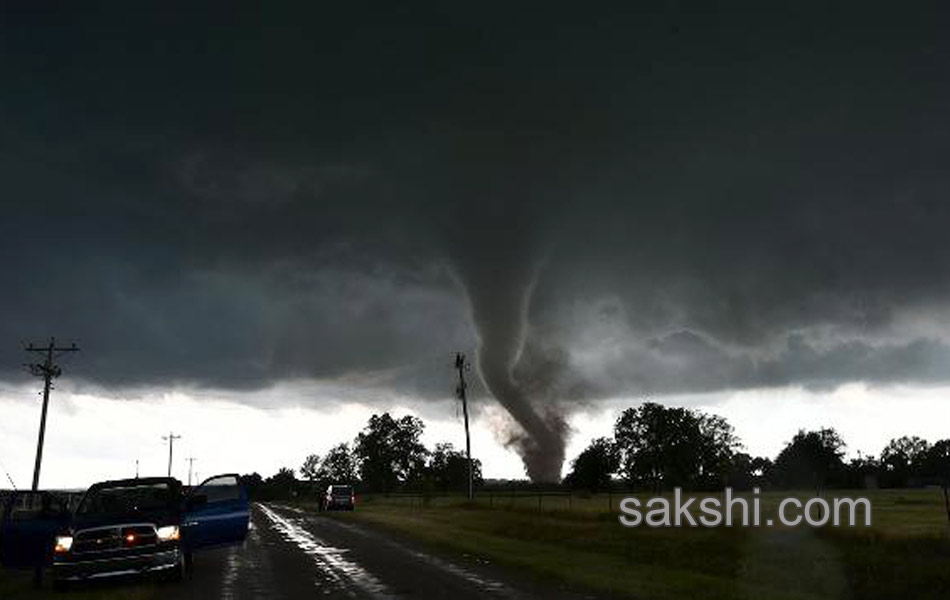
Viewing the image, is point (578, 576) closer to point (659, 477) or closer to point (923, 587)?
point (923, 587)

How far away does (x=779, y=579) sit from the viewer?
17.0m

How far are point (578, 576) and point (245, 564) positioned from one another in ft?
25.6

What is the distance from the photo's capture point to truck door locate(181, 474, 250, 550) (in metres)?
18.4

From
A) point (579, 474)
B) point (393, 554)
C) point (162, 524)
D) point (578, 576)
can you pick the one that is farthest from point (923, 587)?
point (579, 474)

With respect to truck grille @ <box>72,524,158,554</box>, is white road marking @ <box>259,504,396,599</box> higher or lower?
lower

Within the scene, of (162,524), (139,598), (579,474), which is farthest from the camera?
(579,474)

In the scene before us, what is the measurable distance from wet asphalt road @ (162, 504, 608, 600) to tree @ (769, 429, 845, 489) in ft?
424

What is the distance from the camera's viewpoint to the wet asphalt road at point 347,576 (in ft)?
46.1

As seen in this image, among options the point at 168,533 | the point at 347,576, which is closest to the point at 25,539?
the point at 168,533

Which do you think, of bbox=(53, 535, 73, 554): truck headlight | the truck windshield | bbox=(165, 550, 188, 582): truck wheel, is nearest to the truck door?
the truck windshield

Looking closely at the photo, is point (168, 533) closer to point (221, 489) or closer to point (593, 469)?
point (221, 489)

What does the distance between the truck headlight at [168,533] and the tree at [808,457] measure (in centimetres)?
13593

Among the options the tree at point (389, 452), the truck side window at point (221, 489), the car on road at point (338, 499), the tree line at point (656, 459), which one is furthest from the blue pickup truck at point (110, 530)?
the tree at point (389, 452)

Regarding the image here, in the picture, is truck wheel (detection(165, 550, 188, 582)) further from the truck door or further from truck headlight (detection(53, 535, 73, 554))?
truck headlight (detection(53, 535, 73, 554))
